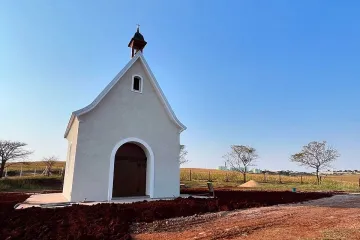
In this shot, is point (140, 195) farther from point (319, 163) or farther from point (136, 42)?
point (319, 163)

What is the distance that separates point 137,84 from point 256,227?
9.71 m

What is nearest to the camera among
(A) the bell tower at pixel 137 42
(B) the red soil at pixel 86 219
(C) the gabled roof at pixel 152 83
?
(B) the red soil at pixel 86 219

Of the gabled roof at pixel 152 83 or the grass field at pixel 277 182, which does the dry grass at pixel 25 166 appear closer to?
the grass field at pixel 277 182

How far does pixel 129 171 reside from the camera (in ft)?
45.6

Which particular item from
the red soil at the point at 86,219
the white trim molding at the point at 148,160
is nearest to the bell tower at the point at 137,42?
the white trim molding at the point at 148,160

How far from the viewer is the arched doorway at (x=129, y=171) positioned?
1352 cm

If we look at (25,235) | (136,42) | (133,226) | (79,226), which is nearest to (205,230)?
(133,226)

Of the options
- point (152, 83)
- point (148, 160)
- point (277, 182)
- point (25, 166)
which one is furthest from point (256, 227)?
point (25, 166)

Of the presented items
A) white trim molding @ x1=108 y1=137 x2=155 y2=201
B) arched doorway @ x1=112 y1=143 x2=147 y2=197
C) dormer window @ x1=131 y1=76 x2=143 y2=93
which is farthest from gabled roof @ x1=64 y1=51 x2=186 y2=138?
arched doorway @ x1=112 y1=143 x2=147 y2=197

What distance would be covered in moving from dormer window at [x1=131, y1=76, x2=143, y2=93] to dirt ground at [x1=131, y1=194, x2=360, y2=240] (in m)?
7.68

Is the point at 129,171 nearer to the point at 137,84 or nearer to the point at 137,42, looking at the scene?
the point at 137,84

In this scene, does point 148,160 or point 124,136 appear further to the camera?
point 148,160

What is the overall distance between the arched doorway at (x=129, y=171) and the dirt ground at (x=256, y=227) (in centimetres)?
566

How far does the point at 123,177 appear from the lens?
13727 millimetres
